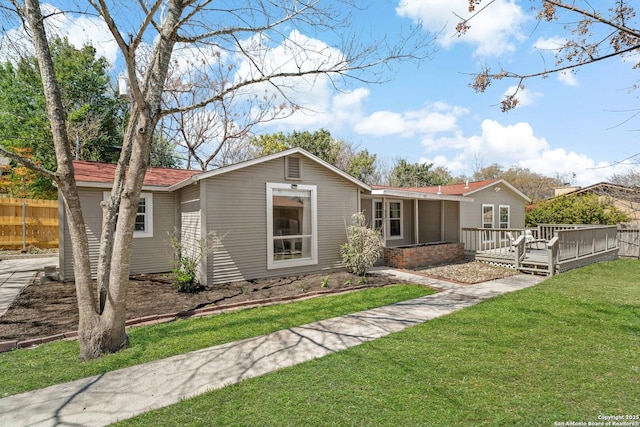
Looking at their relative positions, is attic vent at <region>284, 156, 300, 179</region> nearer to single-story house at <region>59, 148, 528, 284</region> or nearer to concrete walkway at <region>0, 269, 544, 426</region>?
single-story house at <region>59, 148, 528, 284</region>

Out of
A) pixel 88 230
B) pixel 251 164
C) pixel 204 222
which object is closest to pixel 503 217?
pixel 251 164

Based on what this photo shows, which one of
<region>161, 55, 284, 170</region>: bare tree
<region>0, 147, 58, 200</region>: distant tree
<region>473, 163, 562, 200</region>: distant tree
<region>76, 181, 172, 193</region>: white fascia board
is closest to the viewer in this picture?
<region>76, 181, 172, 193</region>: white fascia board

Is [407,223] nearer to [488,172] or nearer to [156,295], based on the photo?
[156,295]

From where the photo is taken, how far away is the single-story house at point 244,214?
7.70m

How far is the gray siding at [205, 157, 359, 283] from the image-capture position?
7.62 m

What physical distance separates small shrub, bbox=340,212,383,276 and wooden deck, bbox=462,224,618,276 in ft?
15.5

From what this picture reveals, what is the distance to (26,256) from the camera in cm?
1301

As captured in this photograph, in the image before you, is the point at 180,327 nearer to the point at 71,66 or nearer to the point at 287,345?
the point at 287,345

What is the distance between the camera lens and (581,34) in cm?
430

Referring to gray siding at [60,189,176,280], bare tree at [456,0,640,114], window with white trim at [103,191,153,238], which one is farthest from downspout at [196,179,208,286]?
bare tree at [456,0,640,114]

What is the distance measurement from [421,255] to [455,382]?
7971 mm

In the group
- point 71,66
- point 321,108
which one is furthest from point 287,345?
point 71,66

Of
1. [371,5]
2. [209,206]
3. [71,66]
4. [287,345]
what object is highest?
[71,66]

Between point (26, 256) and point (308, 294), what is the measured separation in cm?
1310
